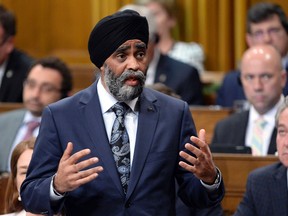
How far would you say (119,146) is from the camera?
3.22 metres

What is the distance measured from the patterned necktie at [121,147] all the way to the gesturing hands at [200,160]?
250mm

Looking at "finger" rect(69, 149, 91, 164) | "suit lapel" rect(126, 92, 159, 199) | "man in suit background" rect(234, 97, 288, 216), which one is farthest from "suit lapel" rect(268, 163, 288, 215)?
"finger" rect(69, 149, 91, 164)

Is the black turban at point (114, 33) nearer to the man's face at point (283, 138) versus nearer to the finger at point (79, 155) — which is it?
the finger at point (79, 155)

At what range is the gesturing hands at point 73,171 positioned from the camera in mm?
2936

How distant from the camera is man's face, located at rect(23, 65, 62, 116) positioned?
550 centimetres

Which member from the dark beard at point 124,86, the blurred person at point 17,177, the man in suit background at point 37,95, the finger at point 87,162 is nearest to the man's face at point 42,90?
the man in suit background at point 37,95

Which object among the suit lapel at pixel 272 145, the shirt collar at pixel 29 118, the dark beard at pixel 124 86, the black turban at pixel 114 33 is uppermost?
the black turban at pixel 114 33

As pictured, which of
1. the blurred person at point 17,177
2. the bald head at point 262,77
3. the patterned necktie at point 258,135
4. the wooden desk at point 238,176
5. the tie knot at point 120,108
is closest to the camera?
the tie knot at point 120,108

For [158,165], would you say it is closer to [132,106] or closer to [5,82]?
[132,106]

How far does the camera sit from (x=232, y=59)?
762 centimetres

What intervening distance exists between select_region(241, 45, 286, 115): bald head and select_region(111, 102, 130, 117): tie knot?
198cm

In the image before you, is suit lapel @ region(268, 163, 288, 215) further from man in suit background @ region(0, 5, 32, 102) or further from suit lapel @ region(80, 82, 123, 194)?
man in suit background @ region(0, 5, 32, 102)

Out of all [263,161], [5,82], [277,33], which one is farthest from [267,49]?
[5,82]

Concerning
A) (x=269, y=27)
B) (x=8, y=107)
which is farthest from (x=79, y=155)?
(x=269, y=27)
